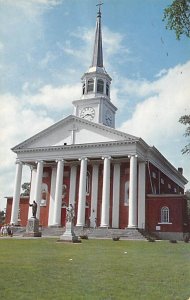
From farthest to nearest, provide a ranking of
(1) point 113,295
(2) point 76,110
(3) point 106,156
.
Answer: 1. (2) point 76,110
2. (3) point 106,156
3. (1) point 113,295

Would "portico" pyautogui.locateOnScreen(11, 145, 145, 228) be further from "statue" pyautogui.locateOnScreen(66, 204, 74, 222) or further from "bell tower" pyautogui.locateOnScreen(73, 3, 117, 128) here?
"statue" pyautogui.locateOnScreen(66, 204, 74, 222)

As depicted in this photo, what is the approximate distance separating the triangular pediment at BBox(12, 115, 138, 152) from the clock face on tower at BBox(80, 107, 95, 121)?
273 inches

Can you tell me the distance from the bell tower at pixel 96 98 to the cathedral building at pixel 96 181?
21.3 ft

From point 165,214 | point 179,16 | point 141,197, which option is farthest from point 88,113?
point 179,16

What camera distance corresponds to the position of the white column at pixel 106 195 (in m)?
45.6

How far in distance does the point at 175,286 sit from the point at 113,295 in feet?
6.42

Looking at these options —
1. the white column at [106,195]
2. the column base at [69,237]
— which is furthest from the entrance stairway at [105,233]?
the column base at [69,237]

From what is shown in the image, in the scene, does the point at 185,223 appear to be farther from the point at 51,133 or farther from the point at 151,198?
the point at 51,133

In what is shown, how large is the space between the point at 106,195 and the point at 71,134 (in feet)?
31.2

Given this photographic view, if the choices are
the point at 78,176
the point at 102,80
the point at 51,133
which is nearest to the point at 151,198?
the point at 78,176

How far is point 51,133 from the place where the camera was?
168ft

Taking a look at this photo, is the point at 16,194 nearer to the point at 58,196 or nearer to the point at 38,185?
the point at 38,185

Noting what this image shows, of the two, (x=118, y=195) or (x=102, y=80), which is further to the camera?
(x=102, y=80)

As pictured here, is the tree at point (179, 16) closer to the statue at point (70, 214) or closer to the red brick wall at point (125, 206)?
the statue at point (70, 214)
